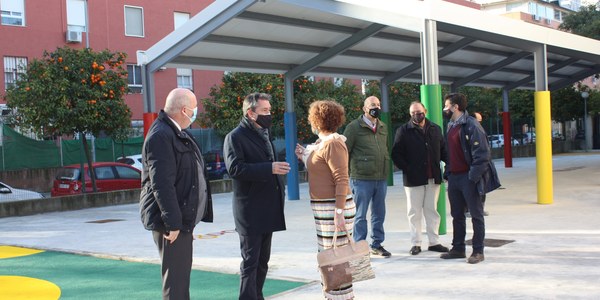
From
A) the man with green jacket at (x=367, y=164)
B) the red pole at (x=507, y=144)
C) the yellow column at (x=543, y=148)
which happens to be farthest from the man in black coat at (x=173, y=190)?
the red pole at (x=507, y=144)

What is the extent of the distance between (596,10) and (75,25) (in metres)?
28.1

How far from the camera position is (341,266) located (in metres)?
5.37

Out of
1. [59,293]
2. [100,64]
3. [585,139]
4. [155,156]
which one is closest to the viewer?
[155,156]

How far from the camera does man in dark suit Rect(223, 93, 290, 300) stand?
18.7ft

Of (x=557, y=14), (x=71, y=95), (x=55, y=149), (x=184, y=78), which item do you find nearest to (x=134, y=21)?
(x=184, y=78)

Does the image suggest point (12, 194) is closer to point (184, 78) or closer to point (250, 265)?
point (250, 265)

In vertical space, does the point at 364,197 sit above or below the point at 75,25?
below

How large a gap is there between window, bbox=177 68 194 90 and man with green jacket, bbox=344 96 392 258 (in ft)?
93.0

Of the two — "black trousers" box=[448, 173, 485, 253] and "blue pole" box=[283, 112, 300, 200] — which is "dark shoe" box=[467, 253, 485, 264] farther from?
"blue pole" box=[283, 112, 300, 200]

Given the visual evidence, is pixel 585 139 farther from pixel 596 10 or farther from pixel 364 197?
pixel 364 197

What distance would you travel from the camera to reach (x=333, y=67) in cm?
1747

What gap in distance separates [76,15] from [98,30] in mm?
1200

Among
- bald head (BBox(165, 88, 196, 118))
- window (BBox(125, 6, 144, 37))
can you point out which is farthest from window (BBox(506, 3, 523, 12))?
bald head (BBox(165, 88, 196, 118))

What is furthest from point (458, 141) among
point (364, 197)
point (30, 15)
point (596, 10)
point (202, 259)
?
point (596, 10)
